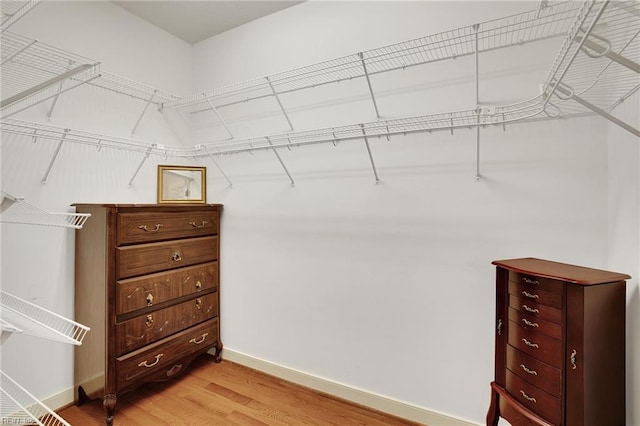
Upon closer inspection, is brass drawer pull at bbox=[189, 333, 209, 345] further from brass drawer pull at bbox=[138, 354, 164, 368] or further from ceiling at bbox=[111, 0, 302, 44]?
ceiling at bbox=[111, 0, 302, 44]

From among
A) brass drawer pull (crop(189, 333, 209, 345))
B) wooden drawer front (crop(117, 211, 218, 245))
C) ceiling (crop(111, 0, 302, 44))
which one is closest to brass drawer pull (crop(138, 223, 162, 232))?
wooden drawer front (crop(117, 211, 218, 245))

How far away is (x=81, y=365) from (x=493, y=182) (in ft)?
8.58

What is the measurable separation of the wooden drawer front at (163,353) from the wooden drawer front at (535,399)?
1950 millimetres

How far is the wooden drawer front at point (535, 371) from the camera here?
1.10 metres

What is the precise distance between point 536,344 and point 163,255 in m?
2.07

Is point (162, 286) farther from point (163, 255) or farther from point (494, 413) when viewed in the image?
point (494, 413)

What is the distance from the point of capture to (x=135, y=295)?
1915 millimetres

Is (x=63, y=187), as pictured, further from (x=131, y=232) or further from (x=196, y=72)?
(x=196, y=72)

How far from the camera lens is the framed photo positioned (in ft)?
8.00

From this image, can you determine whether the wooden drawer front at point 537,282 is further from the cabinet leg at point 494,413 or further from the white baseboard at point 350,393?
the white baseboard at point 350,393

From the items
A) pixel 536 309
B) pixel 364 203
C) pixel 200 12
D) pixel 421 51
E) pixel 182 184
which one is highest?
pixel 200 12

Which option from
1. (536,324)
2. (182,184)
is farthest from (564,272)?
(182,184)

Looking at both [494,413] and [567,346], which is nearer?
[567,346]

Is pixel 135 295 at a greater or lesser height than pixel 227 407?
greater
